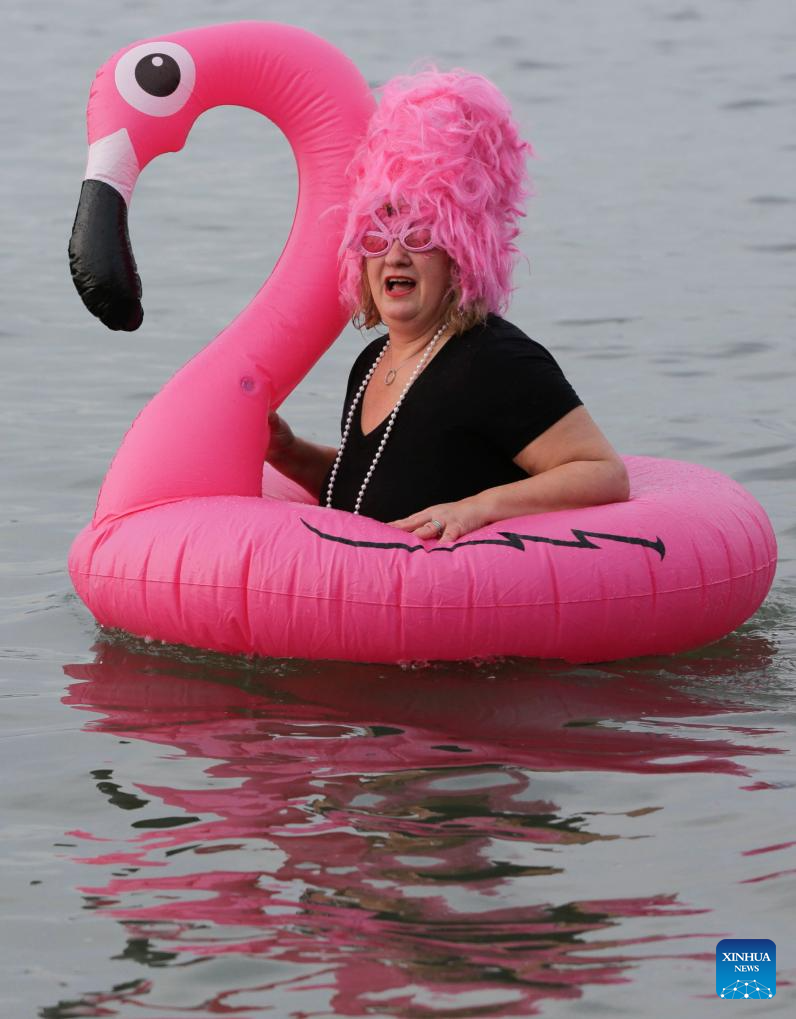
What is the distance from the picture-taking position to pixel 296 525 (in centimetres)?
383

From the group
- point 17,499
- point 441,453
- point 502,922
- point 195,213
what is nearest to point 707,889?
point 502,922

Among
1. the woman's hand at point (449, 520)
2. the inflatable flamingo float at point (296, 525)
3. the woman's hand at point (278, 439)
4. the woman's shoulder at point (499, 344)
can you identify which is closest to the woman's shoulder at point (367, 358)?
the inflatable flamingo float at point (296, 525)

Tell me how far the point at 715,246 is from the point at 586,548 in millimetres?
5354

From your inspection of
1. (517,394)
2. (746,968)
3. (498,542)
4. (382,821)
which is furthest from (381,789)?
(517,394)

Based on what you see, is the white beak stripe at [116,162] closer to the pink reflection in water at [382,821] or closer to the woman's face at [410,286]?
the woman's face at [410,286]

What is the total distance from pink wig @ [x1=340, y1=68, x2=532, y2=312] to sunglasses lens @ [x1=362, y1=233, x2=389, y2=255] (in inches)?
0.9

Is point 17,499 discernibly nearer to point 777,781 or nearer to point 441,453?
Result: point 441,453

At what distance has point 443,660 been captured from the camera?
3.86 m

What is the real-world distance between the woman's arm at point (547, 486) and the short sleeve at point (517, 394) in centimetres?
3

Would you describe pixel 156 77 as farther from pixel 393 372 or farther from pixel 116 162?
pixel 393 372

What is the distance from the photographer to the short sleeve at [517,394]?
3840 mm

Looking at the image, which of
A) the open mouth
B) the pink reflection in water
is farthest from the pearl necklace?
the pink reflection in water

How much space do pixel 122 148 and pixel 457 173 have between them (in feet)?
2.54

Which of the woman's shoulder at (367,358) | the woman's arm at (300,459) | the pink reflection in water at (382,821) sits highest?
the woman's shoulder at (367,358)
